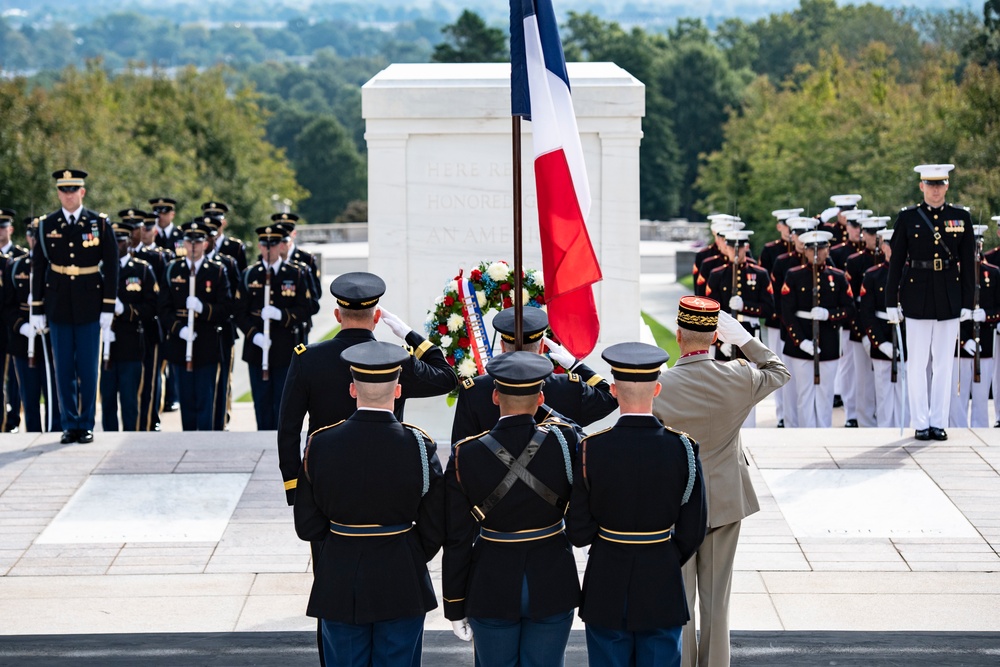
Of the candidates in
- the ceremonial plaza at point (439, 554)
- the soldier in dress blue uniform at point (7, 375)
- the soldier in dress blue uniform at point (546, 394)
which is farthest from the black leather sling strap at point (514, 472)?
the soldier in dress blue uniform at point (7, 375)

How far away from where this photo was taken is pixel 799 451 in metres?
9.27

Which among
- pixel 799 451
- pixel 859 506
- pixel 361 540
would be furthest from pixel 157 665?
pixel 799 451

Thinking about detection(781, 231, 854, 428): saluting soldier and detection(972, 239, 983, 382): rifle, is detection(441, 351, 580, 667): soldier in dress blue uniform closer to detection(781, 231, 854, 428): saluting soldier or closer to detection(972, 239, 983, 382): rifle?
detection(781, 231, 854, 428): saluting soldier

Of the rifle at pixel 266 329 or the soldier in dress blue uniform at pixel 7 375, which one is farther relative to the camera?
the soldier in dress blue uniform at pixel 7 375

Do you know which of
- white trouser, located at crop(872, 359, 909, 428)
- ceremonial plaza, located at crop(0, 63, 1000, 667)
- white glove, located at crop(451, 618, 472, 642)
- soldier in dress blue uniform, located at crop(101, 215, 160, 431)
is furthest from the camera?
white trouser, located at crop(872, 359, 909, 428)

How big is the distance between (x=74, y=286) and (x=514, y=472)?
5924 mm

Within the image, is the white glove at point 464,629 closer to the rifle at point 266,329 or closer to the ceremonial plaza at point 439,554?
the ceremonial plaza at point 439,554

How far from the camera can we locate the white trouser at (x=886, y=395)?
1182 centimetres

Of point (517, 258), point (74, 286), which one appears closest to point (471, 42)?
point (74, 286)

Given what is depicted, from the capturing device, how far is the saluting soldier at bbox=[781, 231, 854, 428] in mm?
11500

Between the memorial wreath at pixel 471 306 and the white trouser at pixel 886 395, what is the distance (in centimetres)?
448

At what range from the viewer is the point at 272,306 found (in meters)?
11.1

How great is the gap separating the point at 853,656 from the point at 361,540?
2.36 m

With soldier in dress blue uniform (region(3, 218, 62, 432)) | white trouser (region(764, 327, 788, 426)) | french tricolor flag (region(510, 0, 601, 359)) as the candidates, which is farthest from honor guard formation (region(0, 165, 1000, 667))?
white trouser (region(764, 327, 788, 426))
